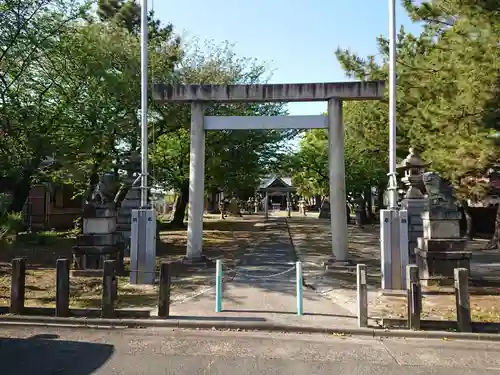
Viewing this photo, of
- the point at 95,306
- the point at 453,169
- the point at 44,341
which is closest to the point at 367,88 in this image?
the point at 453,169

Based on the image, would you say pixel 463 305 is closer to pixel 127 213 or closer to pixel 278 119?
pixel 278 119

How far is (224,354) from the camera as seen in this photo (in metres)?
5.80

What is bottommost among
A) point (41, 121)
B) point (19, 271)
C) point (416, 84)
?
point (19, 271)

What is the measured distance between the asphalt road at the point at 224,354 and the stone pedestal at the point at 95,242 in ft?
15.5

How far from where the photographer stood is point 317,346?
619cm

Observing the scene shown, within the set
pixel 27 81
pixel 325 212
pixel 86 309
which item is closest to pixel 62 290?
pixel 86 309

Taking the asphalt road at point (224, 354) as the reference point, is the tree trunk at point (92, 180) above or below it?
above

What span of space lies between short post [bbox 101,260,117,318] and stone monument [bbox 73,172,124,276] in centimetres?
423

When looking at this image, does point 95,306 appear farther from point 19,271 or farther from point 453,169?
point 453,169

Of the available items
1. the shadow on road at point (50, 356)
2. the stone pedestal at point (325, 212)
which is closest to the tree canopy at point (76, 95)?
the shadow on road at point (50, 356)

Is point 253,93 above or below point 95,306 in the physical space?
above

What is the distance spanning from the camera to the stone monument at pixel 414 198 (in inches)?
521

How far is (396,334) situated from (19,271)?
6.41 meters

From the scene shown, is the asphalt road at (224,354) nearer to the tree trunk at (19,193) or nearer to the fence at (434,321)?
the fence at (434,321)
